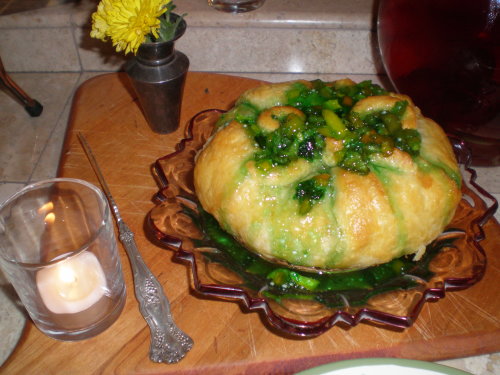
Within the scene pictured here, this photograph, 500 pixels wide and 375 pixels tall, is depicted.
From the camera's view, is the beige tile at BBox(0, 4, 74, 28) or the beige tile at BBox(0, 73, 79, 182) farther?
the beige tile at BBox(0, 4, 74, 28)

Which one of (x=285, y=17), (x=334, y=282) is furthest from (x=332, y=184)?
(x=285, y=17)

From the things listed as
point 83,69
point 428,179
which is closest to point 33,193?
point 428,179

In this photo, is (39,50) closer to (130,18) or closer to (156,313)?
(130,18)

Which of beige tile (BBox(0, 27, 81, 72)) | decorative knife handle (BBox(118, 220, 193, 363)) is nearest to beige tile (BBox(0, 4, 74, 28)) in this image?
beige tile (BBox(0, 27, 81, 72))

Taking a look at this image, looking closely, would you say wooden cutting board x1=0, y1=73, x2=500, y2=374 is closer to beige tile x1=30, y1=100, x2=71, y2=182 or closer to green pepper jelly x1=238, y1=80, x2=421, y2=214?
green pepper jelly x1=238, y1=80, x2=421, y2=214

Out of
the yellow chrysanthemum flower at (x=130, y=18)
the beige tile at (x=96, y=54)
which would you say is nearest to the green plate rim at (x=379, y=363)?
the yellow chrysanthemum flower at (x=130, y=18)

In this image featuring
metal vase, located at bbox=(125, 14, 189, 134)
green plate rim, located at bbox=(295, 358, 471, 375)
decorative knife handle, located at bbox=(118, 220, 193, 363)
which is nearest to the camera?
green plate rim, located at bbox=(295, 358, 471, 375)

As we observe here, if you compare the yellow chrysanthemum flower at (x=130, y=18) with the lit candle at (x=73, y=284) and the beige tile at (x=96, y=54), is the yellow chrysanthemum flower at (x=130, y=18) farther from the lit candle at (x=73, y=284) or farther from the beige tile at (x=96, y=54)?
the beige tile at (x=96, y=54)

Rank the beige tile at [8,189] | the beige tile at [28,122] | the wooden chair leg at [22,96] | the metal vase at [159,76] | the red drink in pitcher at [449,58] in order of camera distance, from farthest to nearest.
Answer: the wooden chair leg at [22,96], the beige tile at [28,122], the beige tile at [8,189], the metal vase at [159,76], the red drink in pitcher at [449,58]
